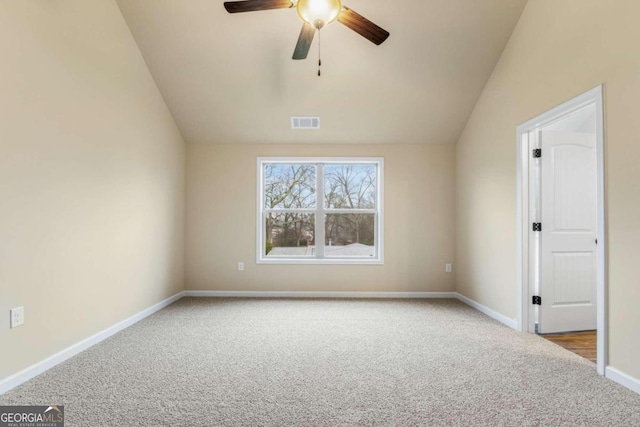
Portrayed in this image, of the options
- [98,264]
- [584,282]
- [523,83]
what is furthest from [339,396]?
[523,83]

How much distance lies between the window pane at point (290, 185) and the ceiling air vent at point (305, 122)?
0.63 metres

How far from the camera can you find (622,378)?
2.13 m

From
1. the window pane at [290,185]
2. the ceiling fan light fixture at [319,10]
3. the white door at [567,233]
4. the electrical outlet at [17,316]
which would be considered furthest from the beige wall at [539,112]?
the electrical outlet at [17,316]

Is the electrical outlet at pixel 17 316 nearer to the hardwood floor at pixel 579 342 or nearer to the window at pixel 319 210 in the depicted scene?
the window at pixel 319 210

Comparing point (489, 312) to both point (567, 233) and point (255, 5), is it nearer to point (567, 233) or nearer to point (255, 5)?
point (567, 233)

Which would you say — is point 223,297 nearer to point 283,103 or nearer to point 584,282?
point 283,103

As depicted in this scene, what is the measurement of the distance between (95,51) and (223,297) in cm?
311

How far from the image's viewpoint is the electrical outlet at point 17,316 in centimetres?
211

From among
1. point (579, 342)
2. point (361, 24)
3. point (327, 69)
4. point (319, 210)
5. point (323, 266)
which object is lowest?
point (579, 342)

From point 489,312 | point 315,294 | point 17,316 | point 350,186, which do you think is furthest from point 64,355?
point 489,312

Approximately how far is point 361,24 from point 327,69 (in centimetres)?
136

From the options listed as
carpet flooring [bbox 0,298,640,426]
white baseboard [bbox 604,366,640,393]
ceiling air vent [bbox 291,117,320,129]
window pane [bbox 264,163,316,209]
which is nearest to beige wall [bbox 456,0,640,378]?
white baseboard [bbox 604,366,640,393]

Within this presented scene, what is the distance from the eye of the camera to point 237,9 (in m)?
2.26

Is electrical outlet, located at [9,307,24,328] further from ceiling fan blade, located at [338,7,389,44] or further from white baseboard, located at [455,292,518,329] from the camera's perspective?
white baseboard, located at [455,292,518,329]
